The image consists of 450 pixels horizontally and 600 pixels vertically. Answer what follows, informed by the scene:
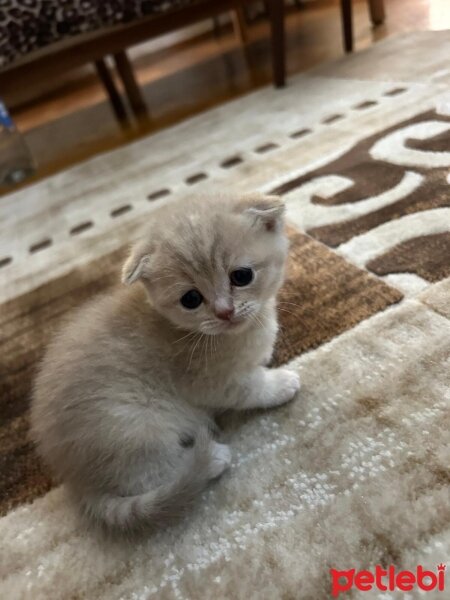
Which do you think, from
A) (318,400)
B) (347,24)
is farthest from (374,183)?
(347,24)

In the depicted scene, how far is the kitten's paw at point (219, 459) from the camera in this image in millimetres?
757

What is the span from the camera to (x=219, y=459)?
772 mm

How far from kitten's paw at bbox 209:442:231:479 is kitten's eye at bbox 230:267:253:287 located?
10.1 inches

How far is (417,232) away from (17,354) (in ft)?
3.11

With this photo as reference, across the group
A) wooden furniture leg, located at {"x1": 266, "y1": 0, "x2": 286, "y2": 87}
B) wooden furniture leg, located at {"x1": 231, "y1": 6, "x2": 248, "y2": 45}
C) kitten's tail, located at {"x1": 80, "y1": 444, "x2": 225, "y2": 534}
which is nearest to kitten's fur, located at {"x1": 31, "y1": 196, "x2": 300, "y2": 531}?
kitten's tail, located at {"x1": 80, "y1": 444, "x2": 225, "y2": 534}

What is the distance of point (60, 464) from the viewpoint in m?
0.76

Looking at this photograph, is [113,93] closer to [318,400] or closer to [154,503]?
[318,400]

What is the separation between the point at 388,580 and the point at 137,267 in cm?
55

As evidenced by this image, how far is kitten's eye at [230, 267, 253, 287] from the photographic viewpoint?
790mm

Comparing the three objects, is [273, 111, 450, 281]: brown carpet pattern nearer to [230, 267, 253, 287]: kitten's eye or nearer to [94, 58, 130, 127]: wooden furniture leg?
[230, 267, 253, 287]: kitten's eye

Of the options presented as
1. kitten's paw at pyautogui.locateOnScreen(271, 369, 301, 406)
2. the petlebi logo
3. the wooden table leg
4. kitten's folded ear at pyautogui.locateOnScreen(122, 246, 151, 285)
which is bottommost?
the wooden table leg

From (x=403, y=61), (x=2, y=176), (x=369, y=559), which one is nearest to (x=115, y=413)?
(x=369, y=559)

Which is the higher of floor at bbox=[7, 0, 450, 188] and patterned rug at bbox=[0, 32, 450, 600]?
patterned rug at bbox=[0, 32, 450, 600]

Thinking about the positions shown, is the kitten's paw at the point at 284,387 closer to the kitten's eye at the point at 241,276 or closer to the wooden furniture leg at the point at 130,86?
the kitten's eye at the point at 241,276
